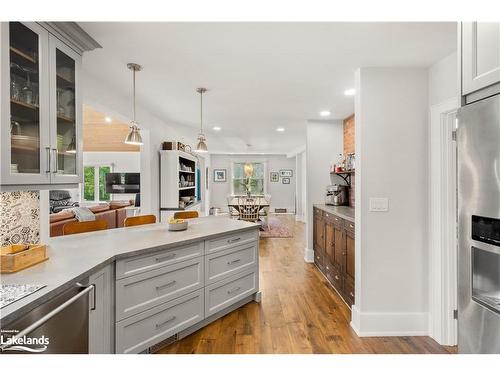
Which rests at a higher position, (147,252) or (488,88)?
(488,88)

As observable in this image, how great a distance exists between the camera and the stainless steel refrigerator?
4.01 feet

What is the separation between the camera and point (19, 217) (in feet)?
6.26

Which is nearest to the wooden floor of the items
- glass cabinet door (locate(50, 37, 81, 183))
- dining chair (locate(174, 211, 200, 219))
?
dining chair (locate(174, 211, 200, 219))

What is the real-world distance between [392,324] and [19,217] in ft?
10.3

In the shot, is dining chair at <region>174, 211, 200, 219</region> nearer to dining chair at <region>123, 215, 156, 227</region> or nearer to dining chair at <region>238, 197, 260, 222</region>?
dining chair at <region>123, 215, 156, 227</region>

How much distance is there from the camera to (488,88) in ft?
4.24

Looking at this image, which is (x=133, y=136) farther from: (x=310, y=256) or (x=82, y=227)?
(x=310, y=256)

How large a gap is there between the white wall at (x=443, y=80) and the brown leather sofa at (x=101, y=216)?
5.03m

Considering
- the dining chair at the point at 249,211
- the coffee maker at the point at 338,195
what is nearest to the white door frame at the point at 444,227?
the coffee maker at the point at 338,195

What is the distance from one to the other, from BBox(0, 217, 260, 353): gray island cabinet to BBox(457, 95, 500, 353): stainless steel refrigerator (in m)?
1.84

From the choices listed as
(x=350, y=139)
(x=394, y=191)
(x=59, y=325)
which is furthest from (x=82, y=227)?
(x=350, y=139)

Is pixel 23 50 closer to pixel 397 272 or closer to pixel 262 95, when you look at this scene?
pixel 262 95

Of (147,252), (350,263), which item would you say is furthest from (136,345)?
(350,263)
